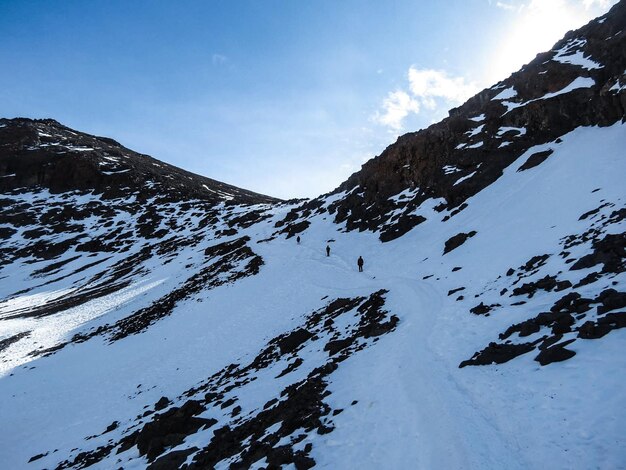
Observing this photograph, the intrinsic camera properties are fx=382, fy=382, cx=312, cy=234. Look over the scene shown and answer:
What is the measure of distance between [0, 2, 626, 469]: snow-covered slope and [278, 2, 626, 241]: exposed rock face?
0.41 metres

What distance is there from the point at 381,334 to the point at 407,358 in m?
4.12

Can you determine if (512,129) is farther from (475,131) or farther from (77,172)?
(77,172)

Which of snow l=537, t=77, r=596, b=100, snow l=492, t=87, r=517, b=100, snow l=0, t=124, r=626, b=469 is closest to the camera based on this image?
snow l=0, t=124, r=626, b=469

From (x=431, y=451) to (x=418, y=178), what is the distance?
48.5 meters

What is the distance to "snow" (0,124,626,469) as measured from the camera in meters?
8.34

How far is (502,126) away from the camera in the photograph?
47531mm

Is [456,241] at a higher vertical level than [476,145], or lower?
lower

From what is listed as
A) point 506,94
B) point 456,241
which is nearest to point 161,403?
point 456,241

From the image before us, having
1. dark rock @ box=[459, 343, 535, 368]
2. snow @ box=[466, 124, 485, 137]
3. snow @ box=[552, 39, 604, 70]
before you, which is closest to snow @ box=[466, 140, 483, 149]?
snow @ box=[466, 124, 485, 137]

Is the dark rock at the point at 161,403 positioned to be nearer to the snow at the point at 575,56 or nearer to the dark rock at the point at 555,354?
the dark rock at the point at 555,354

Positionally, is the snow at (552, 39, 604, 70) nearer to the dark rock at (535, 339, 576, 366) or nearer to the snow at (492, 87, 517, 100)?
the snow at (492, 87, 517, 100)

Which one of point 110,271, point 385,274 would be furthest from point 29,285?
point 385,274

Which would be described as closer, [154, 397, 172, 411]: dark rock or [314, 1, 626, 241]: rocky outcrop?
[154, 397, 172, 411]: dark rock

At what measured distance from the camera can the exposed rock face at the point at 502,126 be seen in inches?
1578
